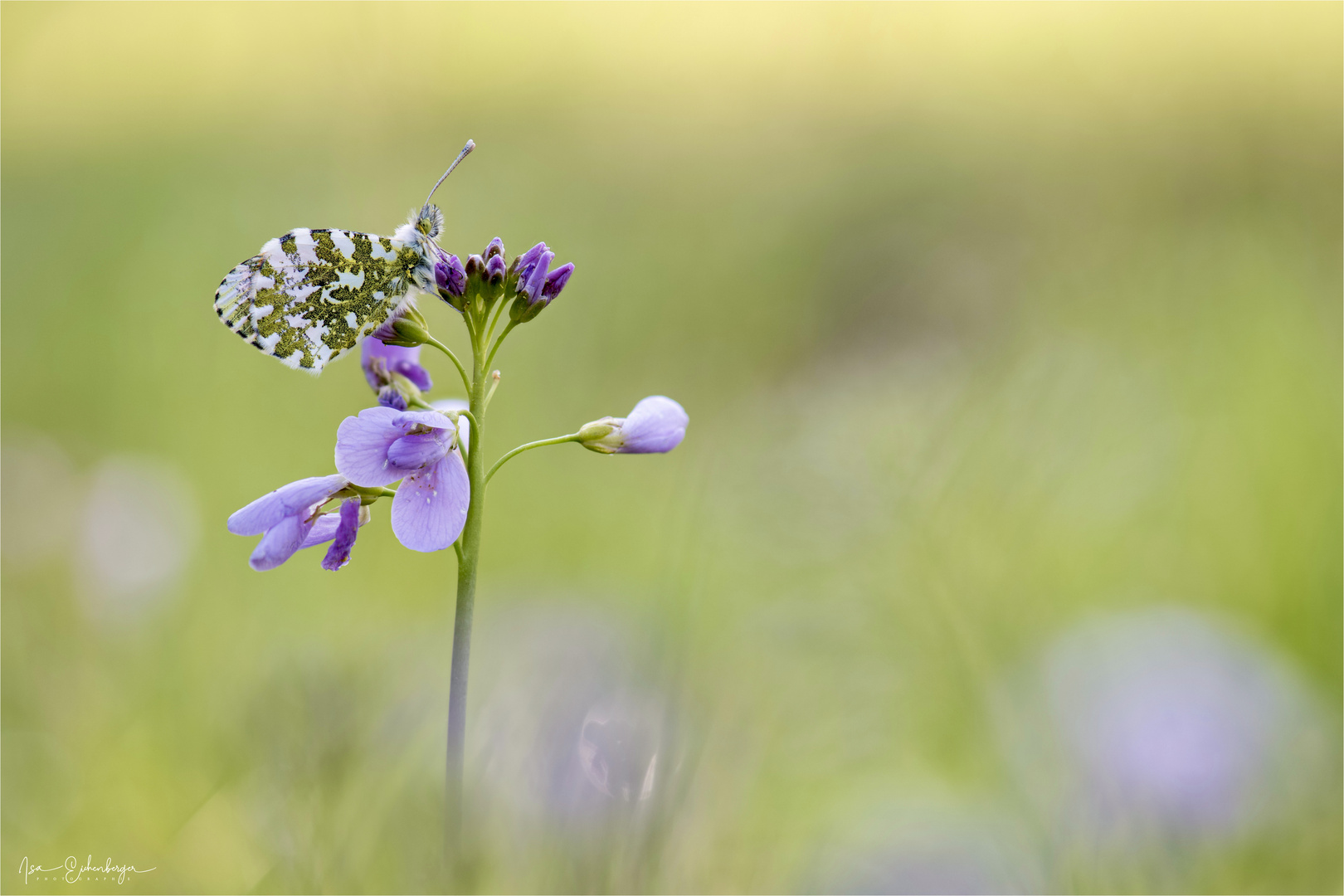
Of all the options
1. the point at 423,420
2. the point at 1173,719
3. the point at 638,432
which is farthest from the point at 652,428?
the point at 1173,719

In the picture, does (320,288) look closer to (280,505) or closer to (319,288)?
(319,288)

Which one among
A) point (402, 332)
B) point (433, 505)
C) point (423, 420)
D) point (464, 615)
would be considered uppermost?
point (402, 332)

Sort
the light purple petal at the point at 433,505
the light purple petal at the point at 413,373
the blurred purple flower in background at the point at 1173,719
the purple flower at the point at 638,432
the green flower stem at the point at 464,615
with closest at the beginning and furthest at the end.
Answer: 1. the green flower stem at the point at 464,615
2. the light purple petal at the point at 433,505
3. the purple flower at the point at 638,432
4. the light purple petal at the point at 413,373
5. the blurred purple flower in background at the point at 1173,719

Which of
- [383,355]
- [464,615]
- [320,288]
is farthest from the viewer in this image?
[383,355]

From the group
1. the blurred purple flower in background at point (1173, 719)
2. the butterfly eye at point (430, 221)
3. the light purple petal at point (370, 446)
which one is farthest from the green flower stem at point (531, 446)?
the blurred purple flower in background at point (1173, 719)

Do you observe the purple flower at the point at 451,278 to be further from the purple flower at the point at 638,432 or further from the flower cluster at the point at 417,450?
the purple flower at the point at 638,432

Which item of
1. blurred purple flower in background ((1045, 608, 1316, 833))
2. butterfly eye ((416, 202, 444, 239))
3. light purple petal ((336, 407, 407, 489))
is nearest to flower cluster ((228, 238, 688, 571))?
light purple petal ((336, 407, 407, 489))

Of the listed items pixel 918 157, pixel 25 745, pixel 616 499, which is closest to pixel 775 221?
pixel 918 157

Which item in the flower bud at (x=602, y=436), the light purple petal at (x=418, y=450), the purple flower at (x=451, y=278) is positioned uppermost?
the purple flower at (x=451, y=278)
